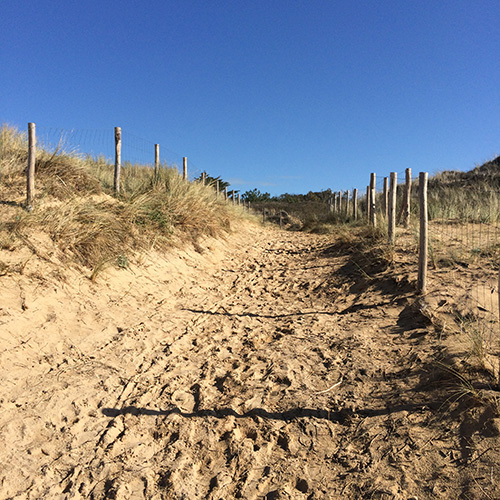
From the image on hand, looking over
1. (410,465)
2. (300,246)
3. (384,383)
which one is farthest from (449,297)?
(300,246)

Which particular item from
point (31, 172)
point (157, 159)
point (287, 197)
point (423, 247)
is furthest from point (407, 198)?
point (287, 197)

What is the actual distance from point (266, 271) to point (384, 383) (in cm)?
547

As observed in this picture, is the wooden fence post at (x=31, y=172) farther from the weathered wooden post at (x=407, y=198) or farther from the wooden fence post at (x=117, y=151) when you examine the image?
the weathered wooden post at (x=407, y=198)

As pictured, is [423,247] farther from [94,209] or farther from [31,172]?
[31,172]

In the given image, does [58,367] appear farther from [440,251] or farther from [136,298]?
[440,251]

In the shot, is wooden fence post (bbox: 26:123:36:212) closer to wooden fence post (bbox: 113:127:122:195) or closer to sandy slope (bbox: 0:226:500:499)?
sandy slope (bbox: 0:226:500:499)

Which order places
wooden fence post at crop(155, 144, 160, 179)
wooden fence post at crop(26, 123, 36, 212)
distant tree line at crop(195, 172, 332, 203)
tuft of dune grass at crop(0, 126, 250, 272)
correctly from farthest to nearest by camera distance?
distant tree line at crop(195, 172, 332, 203)
wooden fence post at crop(155, 144, 160, 179)
wooden fence post at crop(26, 123, 36, 212)
tuft of dune grass at crop(0, 126, 250, 272)

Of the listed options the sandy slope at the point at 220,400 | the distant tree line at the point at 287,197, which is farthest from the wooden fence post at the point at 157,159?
the distant tree line at the point at 287,197

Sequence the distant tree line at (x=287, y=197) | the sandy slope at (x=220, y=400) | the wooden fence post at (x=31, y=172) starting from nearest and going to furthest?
the sandy slope at (x=220, y=400)
the wooden fence post at (x=31, y=172)
the distant tree line at (x=287, y=197)

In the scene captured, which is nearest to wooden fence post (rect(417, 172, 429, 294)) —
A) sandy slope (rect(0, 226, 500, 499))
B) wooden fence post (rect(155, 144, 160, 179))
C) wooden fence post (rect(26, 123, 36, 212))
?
sandy slope (rect(0, 226, 500, 499))

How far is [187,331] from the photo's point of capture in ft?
16.9

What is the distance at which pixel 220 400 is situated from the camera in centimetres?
358

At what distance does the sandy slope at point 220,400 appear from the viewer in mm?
2615

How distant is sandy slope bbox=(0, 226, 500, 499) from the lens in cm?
262
